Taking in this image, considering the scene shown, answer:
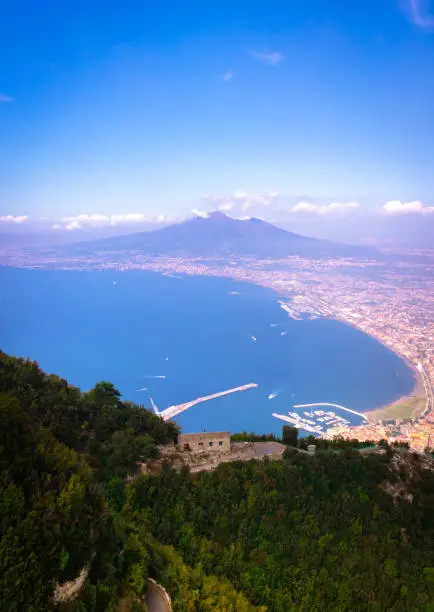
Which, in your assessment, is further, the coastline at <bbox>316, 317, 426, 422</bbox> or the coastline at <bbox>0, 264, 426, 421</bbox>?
the coastline at <bbox>0, 264, 426, 421</bbox>

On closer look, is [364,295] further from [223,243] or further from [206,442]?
[223,243]

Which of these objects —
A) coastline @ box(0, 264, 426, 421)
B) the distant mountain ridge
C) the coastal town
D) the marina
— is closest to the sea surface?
coastline @ box(0, 264, 426, 421)

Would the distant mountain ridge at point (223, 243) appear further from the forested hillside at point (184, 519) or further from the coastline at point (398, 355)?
the forested hillside at point (184, 519)

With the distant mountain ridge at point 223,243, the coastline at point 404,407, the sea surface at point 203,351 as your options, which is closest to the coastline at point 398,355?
the coastline at point 404,407

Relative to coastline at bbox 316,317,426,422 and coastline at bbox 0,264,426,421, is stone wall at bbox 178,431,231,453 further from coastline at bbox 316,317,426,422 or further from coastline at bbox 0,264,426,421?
coastline at bbox 0,264,426,421

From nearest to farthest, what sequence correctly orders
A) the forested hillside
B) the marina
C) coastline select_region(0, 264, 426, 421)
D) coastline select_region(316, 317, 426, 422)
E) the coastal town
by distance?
the forested hillside
the marina
the coastal town
coastline select_region(316, 317, 426, 422)
coastline select_region(0, 264, 426, 421)

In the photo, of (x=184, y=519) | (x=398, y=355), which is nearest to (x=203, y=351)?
(x=398, y=355)
